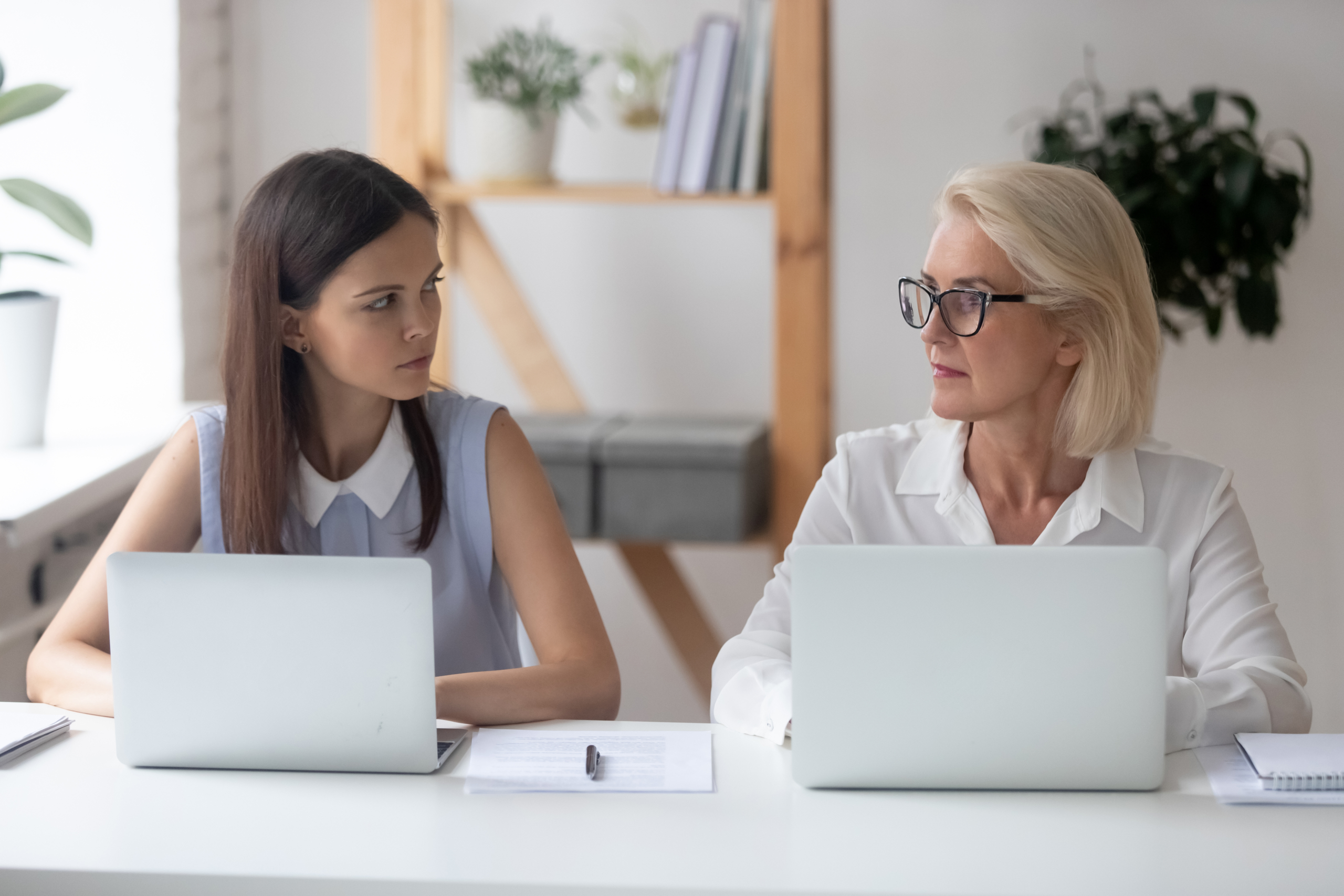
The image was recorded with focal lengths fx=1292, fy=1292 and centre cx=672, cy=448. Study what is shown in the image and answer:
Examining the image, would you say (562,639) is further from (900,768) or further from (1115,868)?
(1115,868)

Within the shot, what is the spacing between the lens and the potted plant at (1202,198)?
254cm

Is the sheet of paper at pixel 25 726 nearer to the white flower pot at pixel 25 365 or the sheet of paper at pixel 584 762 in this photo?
the sheet of paper at pixel 584 762

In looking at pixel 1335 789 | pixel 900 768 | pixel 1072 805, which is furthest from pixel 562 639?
pixel 1335 789

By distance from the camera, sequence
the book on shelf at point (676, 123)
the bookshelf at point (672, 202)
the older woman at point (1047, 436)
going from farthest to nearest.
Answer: the book on shelf at point (676, 123)
the bookshelf at point (672, 202)
the older woman at point (1047, 436)

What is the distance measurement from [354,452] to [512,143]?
4.09ft

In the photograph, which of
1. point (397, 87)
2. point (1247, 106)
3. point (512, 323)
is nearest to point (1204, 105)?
point (1247, 106)

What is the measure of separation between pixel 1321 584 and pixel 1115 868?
2415 millimetres

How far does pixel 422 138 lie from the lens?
2812 mm

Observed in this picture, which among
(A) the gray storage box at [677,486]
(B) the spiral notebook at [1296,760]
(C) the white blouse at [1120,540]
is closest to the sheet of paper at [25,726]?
(C) the white blouse at [1120,540]

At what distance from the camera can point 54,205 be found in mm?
2102

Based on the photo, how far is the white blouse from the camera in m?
1.30

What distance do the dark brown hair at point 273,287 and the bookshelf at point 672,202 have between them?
2.58ft

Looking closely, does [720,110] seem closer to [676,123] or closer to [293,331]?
[676,123]

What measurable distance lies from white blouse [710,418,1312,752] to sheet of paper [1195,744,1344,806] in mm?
43
